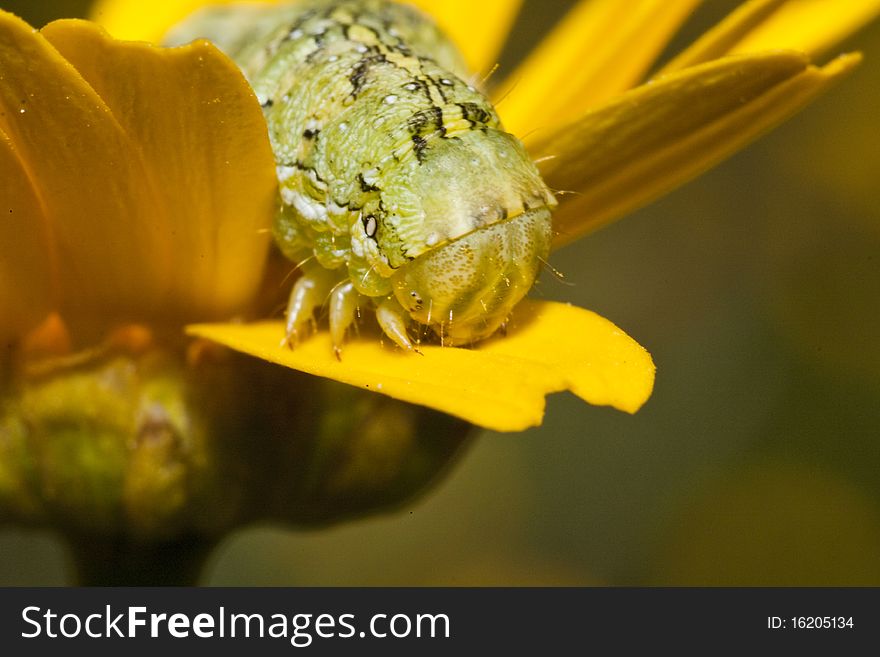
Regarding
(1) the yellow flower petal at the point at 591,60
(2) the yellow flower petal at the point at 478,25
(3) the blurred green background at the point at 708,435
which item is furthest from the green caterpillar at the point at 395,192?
(3) the blurred green background at the point at 708,435

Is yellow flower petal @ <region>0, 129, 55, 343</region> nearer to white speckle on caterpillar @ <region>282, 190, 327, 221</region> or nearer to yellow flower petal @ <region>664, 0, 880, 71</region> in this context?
white speckle on caterpillar @ <region>282, 190, 327, 221</region>

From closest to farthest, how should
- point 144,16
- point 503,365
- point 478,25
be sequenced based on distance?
point 503,365
point 478,25
point 144,16

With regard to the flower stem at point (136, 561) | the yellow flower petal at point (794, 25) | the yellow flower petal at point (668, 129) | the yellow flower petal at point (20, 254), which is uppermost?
the yellow flower petal at point (794, 25)

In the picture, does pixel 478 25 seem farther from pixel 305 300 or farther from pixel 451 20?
pixel 305 300

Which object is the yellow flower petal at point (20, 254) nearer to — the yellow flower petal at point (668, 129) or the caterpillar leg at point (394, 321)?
the caterpillar leg at point (394, 321)

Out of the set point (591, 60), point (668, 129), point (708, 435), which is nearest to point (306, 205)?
point (668, 129)

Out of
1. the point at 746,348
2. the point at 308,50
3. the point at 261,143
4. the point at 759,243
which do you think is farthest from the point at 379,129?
the point at 759,243
